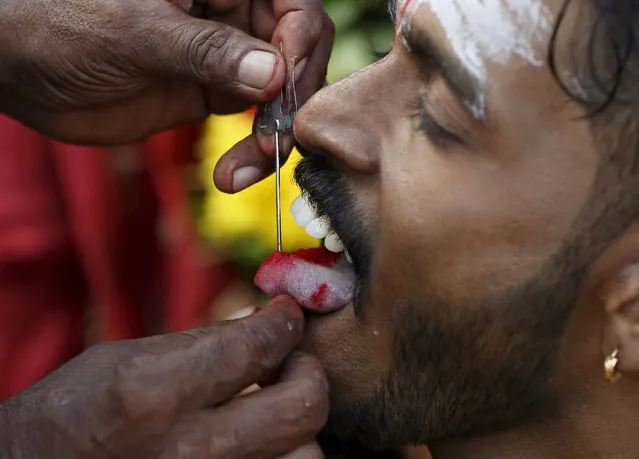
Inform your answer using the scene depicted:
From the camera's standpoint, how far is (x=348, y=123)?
1.00 m

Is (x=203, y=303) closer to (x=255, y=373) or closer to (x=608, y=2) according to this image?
(x=255, y=373)

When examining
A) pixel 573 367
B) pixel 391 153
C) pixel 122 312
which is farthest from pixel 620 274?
pixel 122 312

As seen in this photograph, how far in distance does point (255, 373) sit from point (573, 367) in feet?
1.20

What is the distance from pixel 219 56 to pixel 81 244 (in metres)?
0.85

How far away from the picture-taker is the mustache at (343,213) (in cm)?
99

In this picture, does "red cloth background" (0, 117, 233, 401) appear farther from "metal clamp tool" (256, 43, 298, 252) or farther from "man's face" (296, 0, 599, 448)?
"man's face" (296, 0, 599, 448)

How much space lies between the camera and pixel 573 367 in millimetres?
991

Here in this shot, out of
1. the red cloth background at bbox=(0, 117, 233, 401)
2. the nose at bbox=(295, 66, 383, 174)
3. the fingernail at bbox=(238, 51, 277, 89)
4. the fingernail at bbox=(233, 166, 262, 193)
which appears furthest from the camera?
the red cloth background at bbox=(0, 117, 233, 401)

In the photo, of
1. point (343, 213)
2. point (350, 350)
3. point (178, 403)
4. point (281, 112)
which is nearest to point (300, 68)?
point (281, 112)

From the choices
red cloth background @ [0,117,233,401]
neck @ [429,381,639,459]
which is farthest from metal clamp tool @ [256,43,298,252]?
red cloth background @ [0,117,233,401]

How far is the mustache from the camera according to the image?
39.0 inches

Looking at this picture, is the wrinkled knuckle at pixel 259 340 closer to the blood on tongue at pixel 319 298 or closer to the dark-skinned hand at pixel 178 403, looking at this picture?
the dark-skinned hand at pixel 178 403

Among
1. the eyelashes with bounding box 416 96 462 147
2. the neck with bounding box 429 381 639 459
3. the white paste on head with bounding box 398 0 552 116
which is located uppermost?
the white paste on head with bounding box 398 0 552 116

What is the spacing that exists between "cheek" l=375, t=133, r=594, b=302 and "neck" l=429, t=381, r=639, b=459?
20cm
